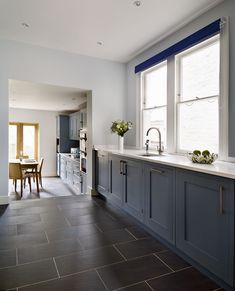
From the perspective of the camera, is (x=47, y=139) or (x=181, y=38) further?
(x=47, y=139)

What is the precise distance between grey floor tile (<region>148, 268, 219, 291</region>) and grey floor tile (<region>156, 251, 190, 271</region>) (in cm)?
9

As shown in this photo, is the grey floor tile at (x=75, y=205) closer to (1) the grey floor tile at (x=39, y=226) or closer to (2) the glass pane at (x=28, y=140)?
(1) the grey floor tile at (x=39, y=226)

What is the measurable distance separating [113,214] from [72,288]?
168 cm

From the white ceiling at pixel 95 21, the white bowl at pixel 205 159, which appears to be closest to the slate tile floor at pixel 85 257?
the white bowl at pixel 205 159

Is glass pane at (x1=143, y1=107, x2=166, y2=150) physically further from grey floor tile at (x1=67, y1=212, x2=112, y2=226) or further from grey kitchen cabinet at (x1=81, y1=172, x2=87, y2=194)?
grey kitchen cabinet at (x1=81, y1=172, x2=87, y2=194)

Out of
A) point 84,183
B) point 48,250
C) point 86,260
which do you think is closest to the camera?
point 86,260

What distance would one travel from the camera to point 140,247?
7.70ft

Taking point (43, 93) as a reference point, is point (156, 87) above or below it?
below

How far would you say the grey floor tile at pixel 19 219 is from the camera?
296 cm

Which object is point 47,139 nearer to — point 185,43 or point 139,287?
point 185,43

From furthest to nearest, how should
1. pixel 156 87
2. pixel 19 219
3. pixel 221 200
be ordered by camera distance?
pixel 156 87, pixel 19 219, pixel 221 200

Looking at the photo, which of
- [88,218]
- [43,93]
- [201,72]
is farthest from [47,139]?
[201,72]

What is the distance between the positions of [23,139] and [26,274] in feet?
24.1

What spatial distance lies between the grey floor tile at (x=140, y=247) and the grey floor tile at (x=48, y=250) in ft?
1.57
